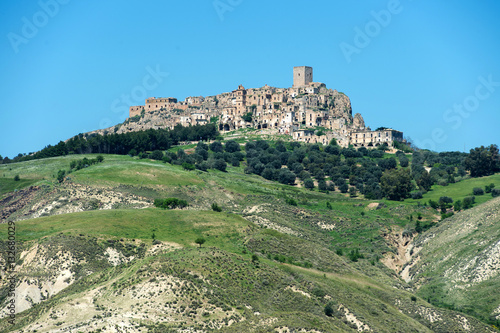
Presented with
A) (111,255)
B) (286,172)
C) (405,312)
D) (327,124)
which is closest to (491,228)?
(405,312)

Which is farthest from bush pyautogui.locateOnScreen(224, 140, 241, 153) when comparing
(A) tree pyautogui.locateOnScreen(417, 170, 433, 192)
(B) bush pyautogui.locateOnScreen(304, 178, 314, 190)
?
(A) tree pyautogui.locateOnScreen(417, 170, 433, 192)

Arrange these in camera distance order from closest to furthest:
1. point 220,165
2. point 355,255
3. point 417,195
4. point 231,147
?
point 355,255 < point 417,195 < point 220,165 < point 231,147

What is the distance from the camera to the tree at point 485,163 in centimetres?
14612

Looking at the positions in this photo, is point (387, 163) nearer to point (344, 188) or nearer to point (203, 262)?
point (344, 188)

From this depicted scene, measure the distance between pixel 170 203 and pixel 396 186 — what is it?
47099 millimetres

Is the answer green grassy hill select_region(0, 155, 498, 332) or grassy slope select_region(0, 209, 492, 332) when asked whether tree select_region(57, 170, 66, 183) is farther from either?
grassy slope select_region(0, 209, 492, 332)

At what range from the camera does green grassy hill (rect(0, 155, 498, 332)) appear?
59.8 meters

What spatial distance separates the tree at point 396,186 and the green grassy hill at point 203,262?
7.56 meters

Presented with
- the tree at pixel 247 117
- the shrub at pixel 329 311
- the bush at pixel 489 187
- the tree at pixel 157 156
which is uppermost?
the tree at pixel 247 117

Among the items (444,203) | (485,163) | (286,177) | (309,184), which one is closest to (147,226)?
(444,203)

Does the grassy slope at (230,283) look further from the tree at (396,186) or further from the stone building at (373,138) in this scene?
the stone building at (373,138)

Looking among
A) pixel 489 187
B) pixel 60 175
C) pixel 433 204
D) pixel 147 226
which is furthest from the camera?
pixel 489 187

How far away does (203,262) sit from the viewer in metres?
67.9

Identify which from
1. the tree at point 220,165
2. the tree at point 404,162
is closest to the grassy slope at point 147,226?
the tree at point 220,165
